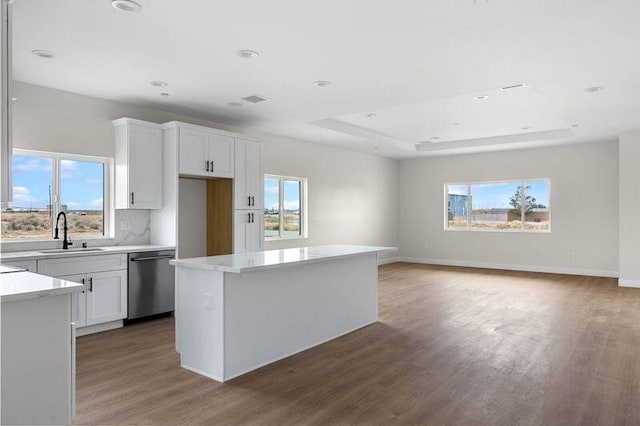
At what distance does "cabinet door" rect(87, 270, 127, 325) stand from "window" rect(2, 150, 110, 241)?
721 mm

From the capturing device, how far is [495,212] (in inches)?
383

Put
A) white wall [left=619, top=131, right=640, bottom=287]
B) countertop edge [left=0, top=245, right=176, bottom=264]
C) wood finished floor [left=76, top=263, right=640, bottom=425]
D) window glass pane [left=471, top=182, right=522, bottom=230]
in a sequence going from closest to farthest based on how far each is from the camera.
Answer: wood finished floor [left=76, top=263, right=640, bottom=425], countertop edge [left=0, top=245, right=176, bottom=264], white wall [left=619, top=131, right=640, bottom=287], window glass pane [left=471, top=182, right=522, bottom=230]

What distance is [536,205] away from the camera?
30.0ft

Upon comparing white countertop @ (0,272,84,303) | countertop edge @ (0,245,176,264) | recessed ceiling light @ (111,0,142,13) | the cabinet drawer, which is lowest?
the cabinet drawer

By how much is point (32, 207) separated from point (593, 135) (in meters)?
8.54

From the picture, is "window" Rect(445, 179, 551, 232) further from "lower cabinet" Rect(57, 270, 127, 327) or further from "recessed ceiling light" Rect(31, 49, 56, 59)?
"recessed ceiling light" Rect(31, 49, 56, 59)

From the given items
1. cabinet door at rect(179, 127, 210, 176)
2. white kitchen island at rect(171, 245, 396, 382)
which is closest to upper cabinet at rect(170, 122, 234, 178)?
cabinet door at rect(179, 127, 210, 176)

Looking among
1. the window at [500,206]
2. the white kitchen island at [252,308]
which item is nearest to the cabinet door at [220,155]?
the white kitchen island at [252,308]

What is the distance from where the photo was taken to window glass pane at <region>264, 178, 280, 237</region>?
7.54 meters

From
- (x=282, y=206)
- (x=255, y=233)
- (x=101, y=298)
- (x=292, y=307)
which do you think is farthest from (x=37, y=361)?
(x=282, y=206)

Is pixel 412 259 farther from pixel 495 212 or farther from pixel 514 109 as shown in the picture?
pixel 514 109

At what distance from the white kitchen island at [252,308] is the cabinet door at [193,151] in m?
1.86

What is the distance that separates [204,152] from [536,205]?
23.5 ft

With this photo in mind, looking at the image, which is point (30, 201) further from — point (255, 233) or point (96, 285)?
point (255, 233)
